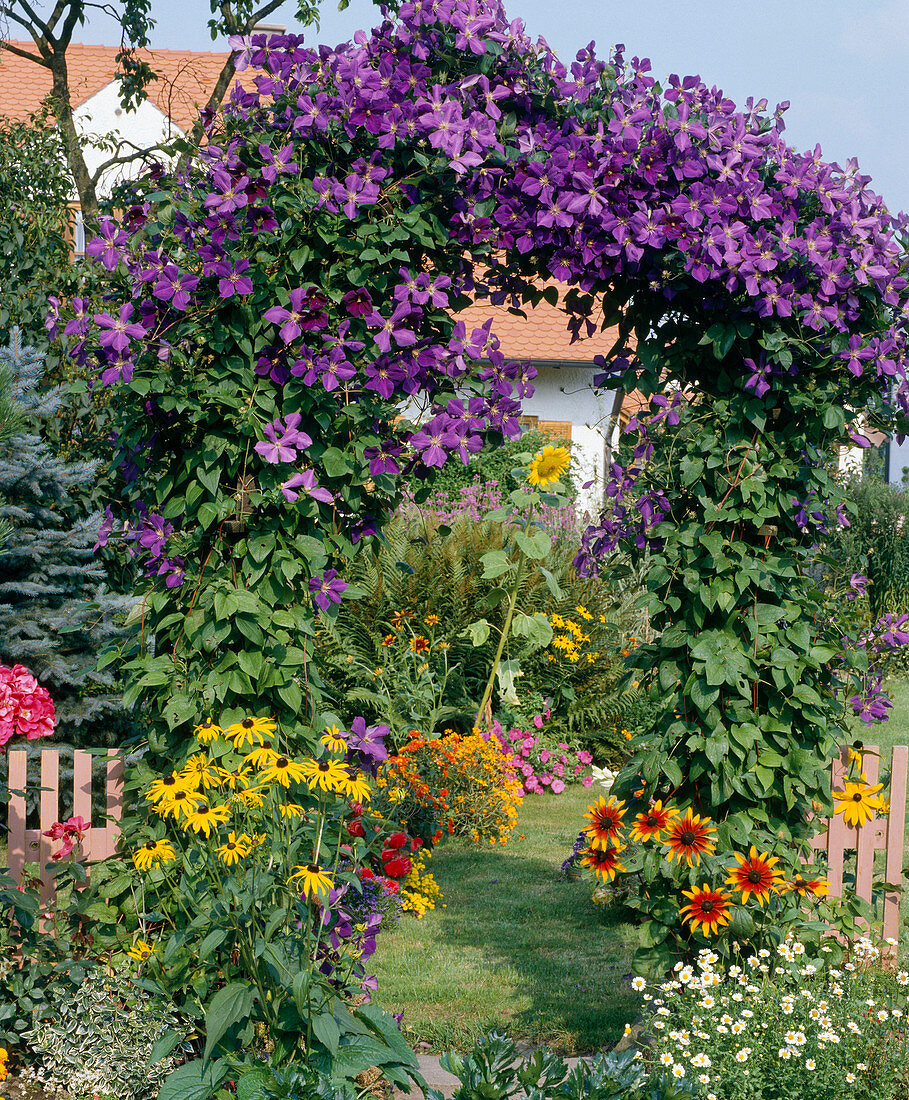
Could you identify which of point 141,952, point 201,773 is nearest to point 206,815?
point 201,773

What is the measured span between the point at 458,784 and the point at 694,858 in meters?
2.72

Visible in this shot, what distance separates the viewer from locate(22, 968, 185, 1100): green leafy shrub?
103 inches

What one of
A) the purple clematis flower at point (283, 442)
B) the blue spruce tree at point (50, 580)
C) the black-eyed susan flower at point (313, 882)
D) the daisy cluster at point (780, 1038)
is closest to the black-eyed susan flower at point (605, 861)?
the daisy cluster at point (780, 1038)

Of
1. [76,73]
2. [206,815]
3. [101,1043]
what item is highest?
[76,73]

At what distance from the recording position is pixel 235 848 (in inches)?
86.4

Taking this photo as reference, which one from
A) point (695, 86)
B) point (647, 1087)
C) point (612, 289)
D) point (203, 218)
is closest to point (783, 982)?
point (647, 1087)

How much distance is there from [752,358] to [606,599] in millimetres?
4637

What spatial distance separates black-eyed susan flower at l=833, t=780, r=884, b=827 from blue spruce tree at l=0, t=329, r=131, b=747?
3.13 m

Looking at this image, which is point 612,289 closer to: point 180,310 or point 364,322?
point 364,322

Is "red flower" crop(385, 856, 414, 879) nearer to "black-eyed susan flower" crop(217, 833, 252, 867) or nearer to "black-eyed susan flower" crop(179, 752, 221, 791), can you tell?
"black-eyed susan flower" crop(179, 752, 221, 791)

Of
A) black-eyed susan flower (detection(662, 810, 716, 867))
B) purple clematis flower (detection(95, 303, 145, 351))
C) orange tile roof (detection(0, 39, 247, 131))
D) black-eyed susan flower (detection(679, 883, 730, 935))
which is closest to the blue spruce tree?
purple clematis flower (detection(95, 303, 145, 351))

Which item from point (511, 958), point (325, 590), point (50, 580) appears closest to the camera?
point (325, 590)

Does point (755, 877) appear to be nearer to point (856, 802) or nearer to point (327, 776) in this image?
point (856, 802)

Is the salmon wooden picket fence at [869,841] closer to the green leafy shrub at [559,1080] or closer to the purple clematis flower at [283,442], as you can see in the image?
the green leafy shrub at [559,1080]
